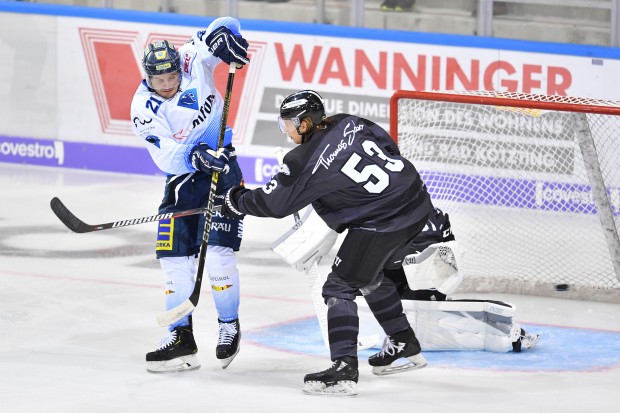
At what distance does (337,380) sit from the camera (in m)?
4.38

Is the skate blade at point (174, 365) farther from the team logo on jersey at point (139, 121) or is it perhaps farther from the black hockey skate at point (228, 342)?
the team logo on jersey at point (139, 121)

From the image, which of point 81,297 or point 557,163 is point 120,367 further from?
point 557,163

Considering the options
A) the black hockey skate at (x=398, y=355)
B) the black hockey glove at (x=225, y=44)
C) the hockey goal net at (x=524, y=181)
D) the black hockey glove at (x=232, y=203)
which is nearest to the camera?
the black hockey glove at (x=232, y=203)

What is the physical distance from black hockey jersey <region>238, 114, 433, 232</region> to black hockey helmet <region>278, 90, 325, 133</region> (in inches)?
2.1

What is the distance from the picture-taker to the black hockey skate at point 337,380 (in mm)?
4383

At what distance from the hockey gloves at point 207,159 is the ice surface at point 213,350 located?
29.0 inches

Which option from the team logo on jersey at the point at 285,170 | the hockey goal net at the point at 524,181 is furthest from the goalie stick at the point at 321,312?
the hockey goal net at the point at 524,181

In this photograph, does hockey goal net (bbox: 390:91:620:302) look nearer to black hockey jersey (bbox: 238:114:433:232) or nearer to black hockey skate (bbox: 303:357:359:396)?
black hockey jersey (bbox: 238:114:433:232)

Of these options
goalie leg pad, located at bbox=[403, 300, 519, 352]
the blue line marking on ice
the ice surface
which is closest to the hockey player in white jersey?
the ice surface

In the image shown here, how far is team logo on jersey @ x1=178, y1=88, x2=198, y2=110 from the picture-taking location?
4.85 m

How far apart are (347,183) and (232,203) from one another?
1.43 feet

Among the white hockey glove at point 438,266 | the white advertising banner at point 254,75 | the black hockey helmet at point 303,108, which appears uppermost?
the white advertising banner at point 254,75

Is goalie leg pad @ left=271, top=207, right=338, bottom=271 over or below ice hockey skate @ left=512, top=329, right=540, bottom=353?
over

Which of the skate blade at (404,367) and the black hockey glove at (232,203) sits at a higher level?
the black hockey glove at (232,203)
